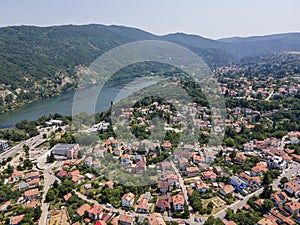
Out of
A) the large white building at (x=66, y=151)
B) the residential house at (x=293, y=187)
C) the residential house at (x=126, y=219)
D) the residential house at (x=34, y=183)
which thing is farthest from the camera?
the large white building at (x=66, y=151)

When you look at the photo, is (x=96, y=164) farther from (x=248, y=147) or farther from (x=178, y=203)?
(x=248, y=147)

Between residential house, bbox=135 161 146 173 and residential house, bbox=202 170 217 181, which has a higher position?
residential house, bbox=135 161 146 173

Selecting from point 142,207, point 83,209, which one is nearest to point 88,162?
point 83,209

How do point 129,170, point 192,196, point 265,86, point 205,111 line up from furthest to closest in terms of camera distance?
point 265,86, point 205,111, point 129,170, point 192,196

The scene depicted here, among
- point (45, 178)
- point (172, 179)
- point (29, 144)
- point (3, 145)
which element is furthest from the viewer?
point (29, 144)

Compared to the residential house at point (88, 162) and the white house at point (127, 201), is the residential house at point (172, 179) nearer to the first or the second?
the white house at point (127, 201)

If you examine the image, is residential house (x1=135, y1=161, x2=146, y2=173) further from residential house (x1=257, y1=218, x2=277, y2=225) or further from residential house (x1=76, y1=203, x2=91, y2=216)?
residential house (x1=257, y1=218, x2=277, y2=225)

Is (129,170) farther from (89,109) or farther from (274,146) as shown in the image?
(89,109)

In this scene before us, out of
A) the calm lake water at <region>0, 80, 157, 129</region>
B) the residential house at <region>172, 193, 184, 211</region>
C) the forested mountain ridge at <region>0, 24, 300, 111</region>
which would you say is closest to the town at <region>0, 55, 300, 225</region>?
the residential house at <region>172, 193, 184, 211</region>

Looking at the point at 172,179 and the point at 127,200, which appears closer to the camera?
the point at 127,200

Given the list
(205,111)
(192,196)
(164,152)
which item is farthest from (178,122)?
(192,196)

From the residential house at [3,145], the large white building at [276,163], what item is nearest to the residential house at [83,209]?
the large white building at [276,163]
